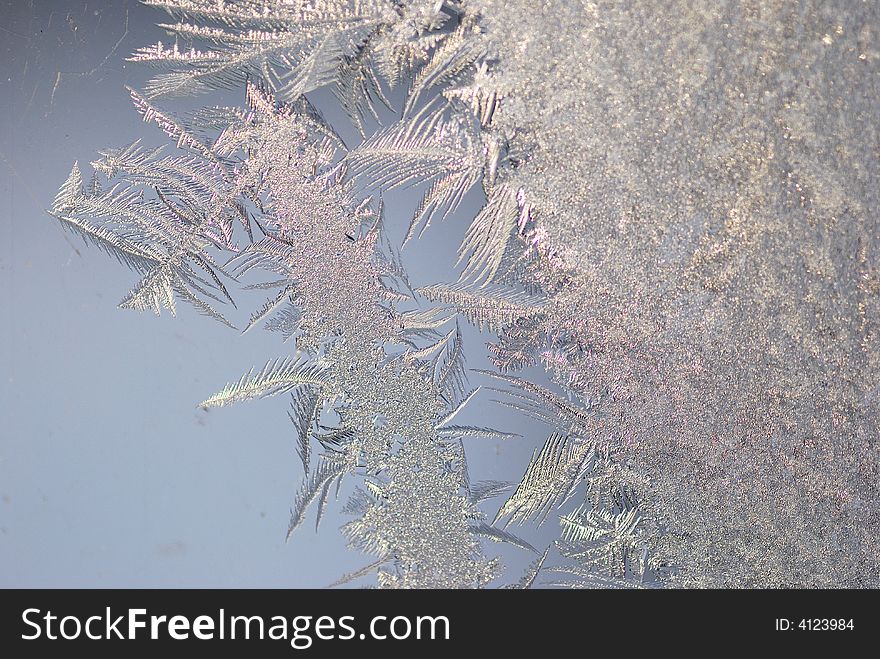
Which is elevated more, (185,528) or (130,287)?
(130,287)
